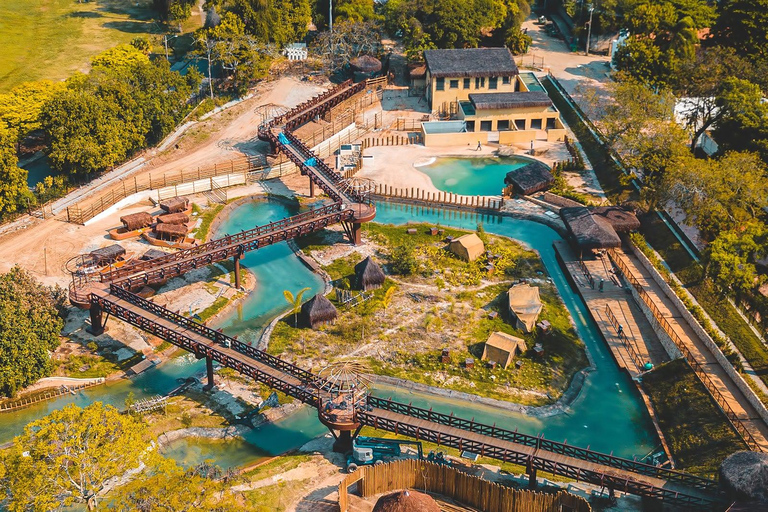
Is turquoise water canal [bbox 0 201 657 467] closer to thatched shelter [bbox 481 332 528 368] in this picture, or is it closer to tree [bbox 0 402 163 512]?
thatched shelter [bbox 481 332 528 368]

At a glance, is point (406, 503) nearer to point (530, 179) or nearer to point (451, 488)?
point (451, 488)

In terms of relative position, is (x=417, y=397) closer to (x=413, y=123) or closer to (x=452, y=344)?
(x=452, y=344)

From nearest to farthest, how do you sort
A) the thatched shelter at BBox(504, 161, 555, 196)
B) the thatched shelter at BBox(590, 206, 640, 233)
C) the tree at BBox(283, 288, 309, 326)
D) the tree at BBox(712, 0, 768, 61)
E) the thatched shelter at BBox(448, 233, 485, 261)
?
the tree at BBox(283, 288, 309, 326), the thatched shelter at BBox(448, 233, 485, 261), the thatched shelter at BBox(590, 206, 640, 233), the thatched shelter at BBox(504, 161, 555, 196), the tree at BBox(712, 0, 768, 61)

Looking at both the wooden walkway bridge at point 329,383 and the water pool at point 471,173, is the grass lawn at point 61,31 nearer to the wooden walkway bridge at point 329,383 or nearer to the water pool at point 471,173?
the water pool at point 471,173

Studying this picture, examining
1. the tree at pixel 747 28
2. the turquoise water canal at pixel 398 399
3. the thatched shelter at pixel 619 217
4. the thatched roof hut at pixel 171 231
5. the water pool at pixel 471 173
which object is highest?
the tree at pixel 747 28

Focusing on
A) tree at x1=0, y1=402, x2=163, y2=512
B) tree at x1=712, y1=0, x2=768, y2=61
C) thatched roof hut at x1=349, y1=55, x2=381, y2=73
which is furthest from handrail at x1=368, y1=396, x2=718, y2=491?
tree at x1=712, y1=0, x2=768, y2=61

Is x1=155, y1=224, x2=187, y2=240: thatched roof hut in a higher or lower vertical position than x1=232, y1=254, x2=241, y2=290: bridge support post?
higher

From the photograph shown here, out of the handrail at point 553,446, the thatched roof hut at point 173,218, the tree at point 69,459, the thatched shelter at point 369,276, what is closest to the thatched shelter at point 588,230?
the thatched shelter at point 369,276
